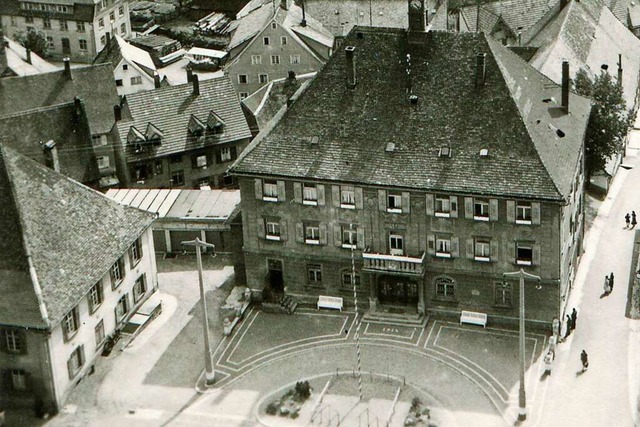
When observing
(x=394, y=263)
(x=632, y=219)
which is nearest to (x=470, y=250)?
(x=394, y=263)

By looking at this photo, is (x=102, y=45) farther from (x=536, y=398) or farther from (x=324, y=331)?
→ (x=536, y=398)

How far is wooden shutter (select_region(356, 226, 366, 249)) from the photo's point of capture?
98.2 m

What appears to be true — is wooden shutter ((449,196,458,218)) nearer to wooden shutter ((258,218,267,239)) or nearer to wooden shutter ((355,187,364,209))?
wooden shutter ((355,187,364,209))

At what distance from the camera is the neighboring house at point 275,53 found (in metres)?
152

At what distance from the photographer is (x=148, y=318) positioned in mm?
100562

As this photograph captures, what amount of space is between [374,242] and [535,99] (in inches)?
726

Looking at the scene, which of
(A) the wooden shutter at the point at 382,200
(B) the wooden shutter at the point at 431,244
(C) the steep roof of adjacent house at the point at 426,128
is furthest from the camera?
(B) the wooden shutter at the point at 431,244

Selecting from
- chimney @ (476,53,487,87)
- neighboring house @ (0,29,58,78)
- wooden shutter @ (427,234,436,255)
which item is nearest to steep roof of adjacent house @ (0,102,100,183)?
neighboring house @ (0,29,58,78)

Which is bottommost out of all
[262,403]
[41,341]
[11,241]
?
[262,403]

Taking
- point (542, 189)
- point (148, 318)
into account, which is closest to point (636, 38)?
point (542, 189)

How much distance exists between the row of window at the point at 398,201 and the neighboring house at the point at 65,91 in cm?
3488

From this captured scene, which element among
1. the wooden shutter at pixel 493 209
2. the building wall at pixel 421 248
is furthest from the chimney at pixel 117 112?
the wooden shutter at pixel 493 209

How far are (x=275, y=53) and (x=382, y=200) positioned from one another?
200 ft

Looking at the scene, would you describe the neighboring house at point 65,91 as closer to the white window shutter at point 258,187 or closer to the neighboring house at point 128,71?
the neighboring house at point 128,71
